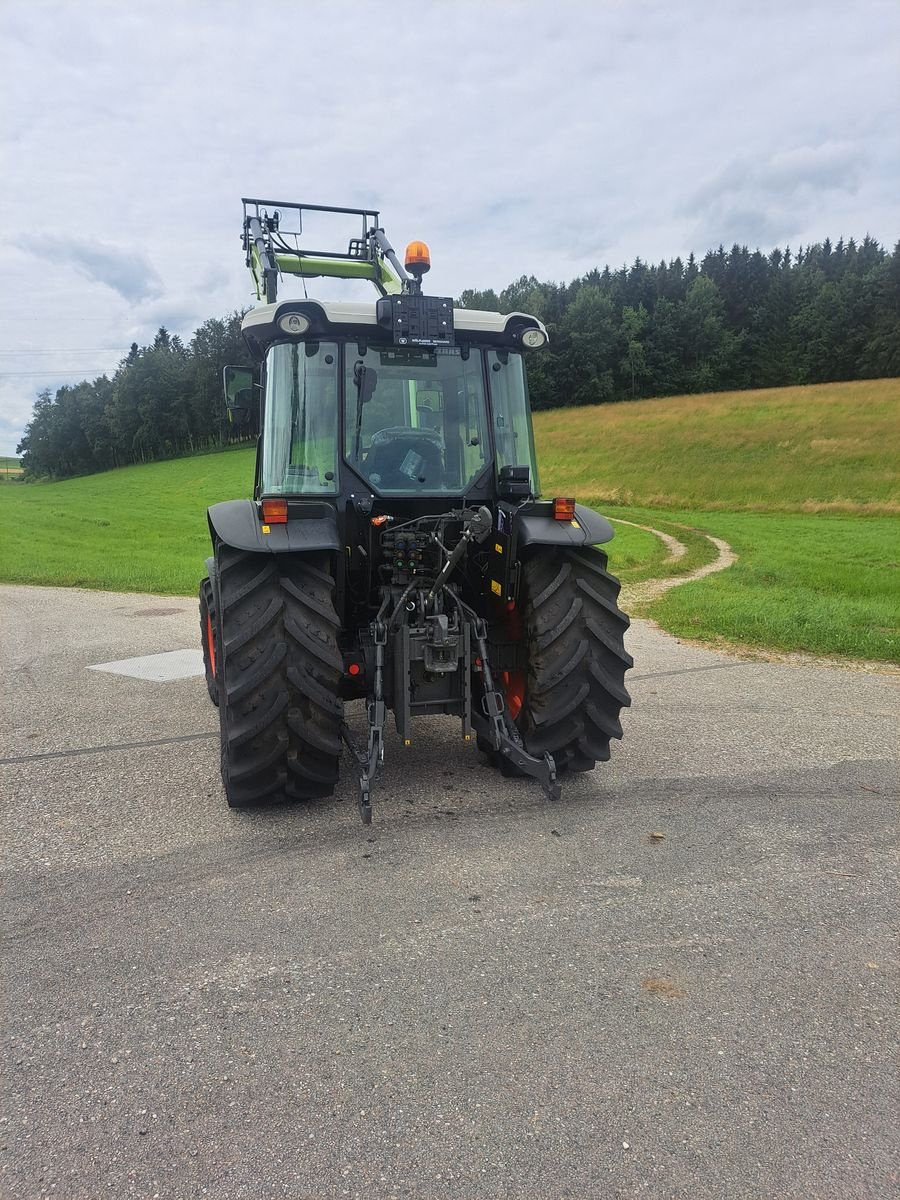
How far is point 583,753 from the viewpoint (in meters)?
4.62

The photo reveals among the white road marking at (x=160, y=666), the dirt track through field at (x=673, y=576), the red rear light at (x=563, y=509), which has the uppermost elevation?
the red rear light at (x=563, y=509)

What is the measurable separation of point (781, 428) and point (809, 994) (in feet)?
144

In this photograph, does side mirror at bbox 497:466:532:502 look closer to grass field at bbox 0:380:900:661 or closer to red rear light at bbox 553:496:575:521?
red rear light at bbox 553:496:575:521

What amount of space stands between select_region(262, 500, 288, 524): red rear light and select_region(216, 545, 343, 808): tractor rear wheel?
22 centimetres

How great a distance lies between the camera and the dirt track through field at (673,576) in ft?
44.0

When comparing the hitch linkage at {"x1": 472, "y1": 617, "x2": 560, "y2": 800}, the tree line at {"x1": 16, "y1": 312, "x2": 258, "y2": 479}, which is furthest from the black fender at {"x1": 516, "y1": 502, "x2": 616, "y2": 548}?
the tree line at {"x1": 16, "y1": 312, "x2": 258, "y2": 479}

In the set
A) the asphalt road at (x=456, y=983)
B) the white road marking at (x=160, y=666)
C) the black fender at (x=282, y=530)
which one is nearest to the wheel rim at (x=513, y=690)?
the asphalt road at (x=456, y=983)

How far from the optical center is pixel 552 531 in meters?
4.56

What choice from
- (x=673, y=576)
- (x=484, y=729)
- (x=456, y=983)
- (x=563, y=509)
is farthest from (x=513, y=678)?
(x=673, y=576)

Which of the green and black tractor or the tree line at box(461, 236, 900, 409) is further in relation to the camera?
the tree line at box(461, 236, 900, 409)

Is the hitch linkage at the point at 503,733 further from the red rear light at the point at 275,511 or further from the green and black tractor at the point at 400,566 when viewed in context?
the red rear light at the point at 275,511

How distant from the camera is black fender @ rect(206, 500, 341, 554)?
4113 millimetres

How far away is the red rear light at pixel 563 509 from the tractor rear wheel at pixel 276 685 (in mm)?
1409

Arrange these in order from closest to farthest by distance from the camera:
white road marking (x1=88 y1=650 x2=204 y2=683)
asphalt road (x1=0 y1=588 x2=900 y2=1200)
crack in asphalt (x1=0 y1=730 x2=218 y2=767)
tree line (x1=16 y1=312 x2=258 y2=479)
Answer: asphalt road (x1=0 y1=588 x2=900 y2=1200) < crack in asphalt (x1=0 y1=730 x2=218 y2=767) < white road marking (x1=88 y1=650 x2=204 y2=683) < tree line (x1=16 y1=312 x2=258 y2=479)
